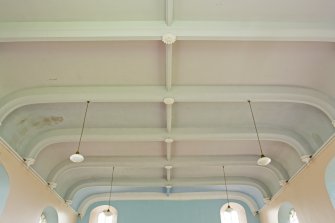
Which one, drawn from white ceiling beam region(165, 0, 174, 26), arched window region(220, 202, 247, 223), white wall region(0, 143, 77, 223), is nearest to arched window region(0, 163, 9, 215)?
white wall region(0, 143, 77, 223)

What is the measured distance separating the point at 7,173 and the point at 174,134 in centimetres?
345

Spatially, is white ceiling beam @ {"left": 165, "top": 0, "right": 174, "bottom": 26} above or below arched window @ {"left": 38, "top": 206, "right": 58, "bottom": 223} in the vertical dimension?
above

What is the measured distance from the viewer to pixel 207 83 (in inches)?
202

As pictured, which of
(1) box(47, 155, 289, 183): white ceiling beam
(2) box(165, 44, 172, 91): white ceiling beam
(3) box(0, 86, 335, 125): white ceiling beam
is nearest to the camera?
(2) box(165, 44, 172, 91): white ceiling beam

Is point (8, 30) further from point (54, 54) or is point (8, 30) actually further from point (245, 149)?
point (245, 149)

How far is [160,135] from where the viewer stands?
6.38 meters

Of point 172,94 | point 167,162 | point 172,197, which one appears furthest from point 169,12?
point 172,197

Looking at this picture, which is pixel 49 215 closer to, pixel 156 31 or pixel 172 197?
pixel 172 197

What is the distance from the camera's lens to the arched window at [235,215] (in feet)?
33.9

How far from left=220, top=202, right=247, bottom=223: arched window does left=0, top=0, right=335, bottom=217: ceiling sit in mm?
2680

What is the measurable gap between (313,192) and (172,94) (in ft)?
12.5

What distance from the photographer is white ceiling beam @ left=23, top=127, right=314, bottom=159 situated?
6.27 m

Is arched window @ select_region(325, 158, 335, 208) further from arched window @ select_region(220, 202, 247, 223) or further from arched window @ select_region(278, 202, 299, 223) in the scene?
arched window @ select_region(220, 202, 247, 223)

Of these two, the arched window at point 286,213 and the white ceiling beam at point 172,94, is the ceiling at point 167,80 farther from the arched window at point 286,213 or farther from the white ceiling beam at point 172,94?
the arched window at point 286,213
